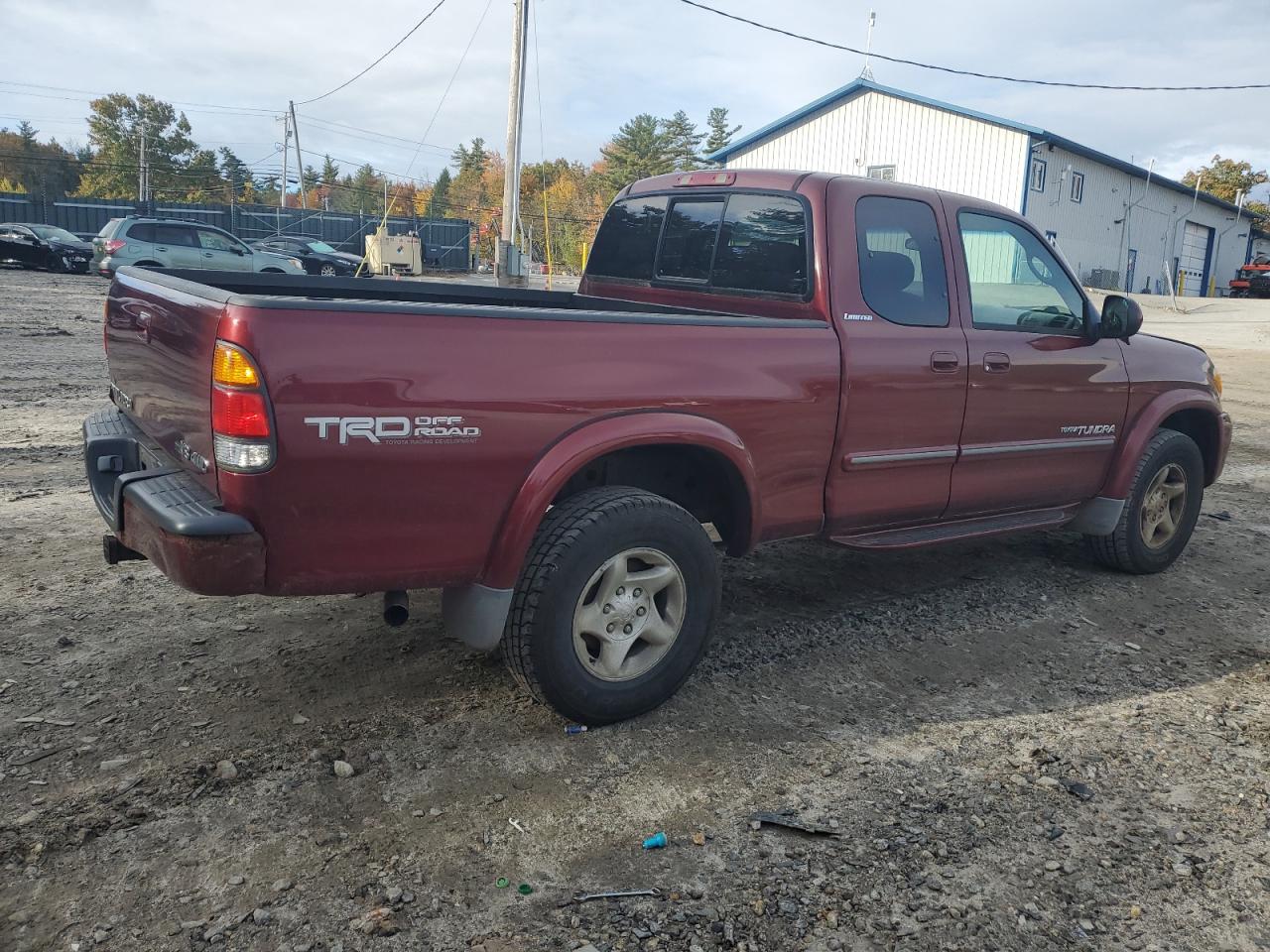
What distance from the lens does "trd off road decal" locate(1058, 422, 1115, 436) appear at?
4.87m

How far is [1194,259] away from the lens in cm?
4566

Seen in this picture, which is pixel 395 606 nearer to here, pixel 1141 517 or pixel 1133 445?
pixel 1133 445

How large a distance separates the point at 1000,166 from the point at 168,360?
3067 cm

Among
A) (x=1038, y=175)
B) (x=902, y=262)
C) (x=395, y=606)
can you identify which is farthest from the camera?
(x=1038, y=175)

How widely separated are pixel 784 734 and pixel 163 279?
270 cm

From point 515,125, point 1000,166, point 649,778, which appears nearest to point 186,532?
point 649,778

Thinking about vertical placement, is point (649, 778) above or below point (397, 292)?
below

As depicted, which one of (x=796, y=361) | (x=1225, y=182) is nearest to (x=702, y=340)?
(x=796, y=361)

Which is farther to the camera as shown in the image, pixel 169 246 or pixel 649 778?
pixel 169 246

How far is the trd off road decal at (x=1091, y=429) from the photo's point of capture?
Answer: 4.87 m

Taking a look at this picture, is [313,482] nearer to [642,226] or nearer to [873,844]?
[873,844]

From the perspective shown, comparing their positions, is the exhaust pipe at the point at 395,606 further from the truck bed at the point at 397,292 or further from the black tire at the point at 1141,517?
the black tire at the point at 1141,517

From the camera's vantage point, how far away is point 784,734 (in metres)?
3.49

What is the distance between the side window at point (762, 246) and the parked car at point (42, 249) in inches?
1064
